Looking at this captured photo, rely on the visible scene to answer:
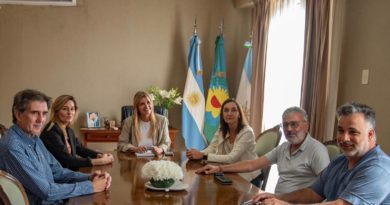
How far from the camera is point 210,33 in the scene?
5484mm

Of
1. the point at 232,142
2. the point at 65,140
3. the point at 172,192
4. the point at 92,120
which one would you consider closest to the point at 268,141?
the point at 232,142

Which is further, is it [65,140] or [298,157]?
[65,140]

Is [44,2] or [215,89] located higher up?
[44,2]

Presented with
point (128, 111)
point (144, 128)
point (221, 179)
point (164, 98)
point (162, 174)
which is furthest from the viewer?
point (164, 98)

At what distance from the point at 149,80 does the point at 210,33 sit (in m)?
1.08

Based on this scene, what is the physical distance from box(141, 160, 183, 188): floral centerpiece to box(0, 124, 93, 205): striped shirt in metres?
0.31

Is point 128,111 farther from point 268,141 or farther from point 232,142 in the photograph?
point 268,141

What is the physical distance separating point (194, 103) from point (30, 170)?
3.48 meters

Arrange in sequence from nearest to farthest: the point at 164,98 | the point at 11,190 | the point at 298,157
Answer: the point at 11,190 → the point at 298,157 → the point at 164,98

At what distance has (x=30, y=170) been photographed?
1.89m

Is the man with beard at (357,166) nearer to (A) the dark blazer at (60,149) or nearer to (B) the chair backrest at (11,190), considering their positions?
(B) the chair backrest at (11,190)

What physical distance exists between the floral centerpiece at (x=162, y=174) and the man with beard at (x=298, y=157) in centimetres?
49

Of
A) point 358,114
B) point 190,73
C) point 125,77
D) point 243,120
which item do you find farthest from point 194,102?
point 358,114

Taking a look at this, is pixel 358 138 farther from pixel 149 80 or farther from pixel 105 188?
pixel 149 80
